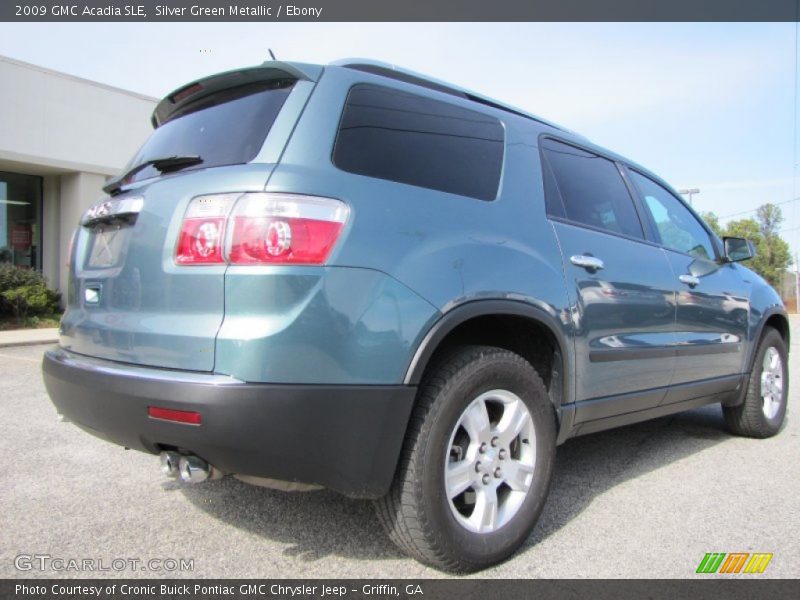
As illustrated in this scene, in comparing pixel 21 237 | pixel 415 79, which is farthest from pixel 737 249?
pixel 21 237

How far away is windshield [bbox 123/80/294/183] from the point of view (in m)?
2.20

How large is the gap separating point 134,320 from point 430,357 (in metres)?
1.06

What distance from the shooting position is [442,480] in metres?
2.13

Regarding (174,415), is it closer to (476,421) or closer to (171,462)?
(171,462)

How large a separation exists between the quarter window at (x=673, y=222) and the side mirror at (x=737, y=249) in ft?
0.48

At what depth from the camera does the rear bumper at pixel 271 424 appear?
1.85 meters

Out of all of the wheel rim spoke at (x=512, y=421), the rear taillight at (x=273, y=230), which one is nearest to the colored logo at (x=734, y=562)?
the wheel rim spoke at (x=512, y=421)

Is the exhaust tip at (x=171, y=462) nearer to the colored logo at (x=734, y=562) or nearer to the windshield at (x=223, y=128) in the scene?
the windshield at (x=223, y=128)

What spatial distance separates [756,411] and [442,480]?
10.8 feet

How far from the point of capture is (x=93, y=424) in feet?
7.22

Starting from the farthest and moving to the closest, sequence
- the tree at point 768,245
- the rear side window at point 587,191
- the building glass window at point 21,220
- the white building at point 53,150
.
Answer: the tree at point 768,245 < the building glass window at point 21,220 < the white building at point 53,150 < the rear side window at point 587,191

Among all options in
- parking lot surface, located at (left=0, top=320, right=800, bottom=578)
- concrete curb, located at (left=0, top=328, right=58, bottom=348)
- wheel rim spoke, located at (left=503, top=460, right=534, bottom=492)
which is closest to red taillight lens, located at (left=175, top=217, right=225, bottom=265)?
parking lot surface, located at (left=0, top=320, right=800, bottom=578)
